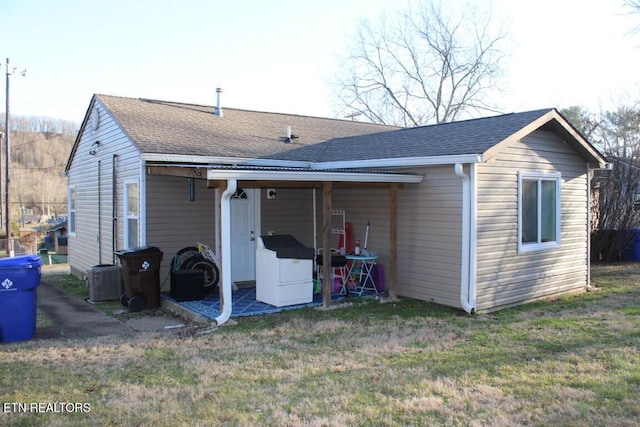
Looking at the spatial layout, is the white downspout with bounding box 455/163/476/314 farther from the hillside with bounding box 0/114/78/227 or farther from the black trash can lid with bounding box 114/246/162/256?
the hillside with bounding box 0/114/78/227

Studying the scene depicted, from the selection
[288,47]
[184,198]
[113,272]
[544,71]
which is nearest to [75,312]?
[113,272]

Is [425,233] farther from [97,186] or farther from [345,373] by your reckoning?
[97,186]

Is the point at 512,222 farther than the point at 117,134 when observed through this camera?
No

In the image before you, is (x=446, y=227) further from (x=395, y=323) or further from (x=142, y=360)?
(x=142, y=360)

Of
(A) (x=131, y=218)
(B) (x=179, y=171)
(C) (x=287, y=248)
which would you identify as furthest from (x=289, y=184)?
(A) (x=131, y=218)

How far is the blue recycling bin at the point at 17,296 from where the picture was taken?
6512 millimetres

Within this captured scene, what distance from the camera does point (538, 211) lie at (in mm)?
9234

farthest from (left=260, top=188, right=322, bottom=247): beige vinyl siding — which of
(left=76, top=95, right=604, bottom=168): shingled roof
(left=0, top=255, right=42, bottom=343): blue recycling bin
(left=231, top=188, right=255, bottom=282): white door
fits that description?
(left=0, top=255, right=42, bottom=343): blue recycling bin

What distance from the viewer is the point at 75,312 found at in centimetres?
862

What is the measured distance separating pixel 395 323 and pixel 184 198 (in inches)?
184

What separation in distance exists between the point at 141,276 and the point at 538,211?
274 inches

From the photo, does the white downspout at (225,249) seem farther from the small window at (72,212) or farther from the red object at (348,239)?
the small window at (72,212)

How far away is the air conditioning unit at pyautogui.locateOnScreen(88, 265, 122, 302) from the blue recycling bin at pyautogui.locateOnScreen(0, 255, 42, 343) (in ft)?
8.47

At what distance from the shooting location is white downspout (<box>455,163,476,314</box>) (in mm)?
7969
